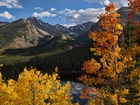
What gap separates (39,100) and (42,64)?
17324 centimetres

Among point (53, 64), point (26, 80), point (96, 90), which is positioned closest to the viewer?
point (96, 90)

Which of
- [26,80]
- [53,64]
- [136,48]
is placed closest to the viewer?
[136,48]

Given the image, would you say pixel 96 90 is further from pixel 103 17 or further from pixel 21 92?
pixel 21 92

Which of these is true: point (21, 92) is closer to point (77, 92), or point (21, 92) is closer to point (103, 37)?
point (103, 37)

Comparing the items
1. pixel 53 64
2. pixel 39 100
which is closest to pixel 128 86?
pixel 39 100

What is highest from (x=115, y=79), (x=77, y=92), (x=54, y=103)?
(x=115, y=79)

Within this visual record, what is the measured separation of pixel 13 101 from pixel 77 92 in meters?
85.6

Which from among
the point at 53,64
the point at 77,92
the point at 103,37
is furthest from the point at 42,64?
the point at 103,37

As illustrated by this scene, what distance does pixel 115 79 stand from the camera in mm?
15812

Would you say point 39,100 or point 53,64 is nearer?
point 39,100

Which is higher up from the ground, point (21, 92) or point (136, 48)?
point (136, 48)

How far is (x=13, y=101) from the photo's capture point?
22203 millimetres

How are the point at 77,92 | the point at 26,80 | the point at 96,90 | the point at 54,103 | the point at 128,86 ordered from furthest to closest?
1. the point at 77,92
2. the point at 128,86
3. the point at 54,103
4. the point at 26,80
5. the point at 96,90

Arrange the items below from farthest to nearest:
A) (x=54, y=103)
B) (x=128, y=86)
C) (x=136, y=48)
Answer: (x=128, y=86), (x=54, y=103), (x=136, y=48)
